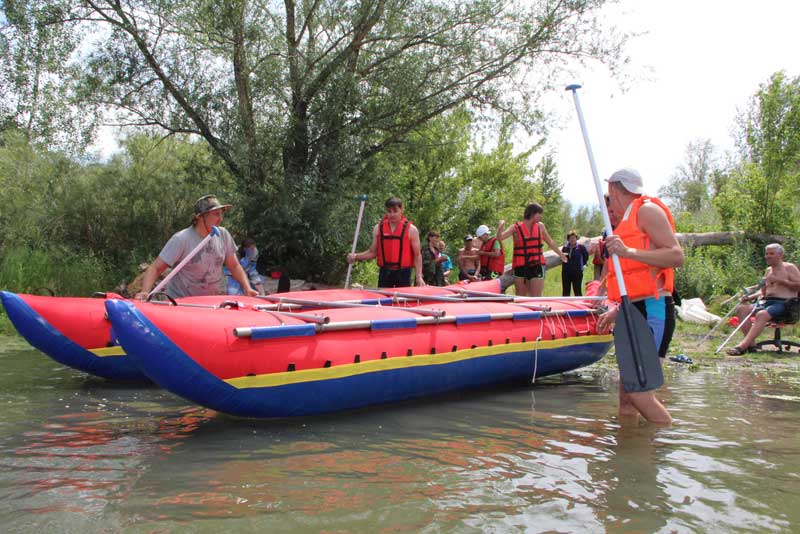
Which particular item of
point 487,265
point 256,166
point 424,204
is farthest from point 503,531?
point 424,204

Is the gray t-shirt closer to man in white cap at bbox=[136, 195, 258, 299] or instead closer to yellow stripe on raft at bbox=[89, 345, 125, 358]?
man in white cap at bbox=[136, 195, 258, 299]

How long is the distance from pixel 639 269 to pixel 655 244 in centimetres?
21

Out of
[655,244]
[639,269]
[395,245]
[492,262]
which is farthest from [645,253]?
[492,262]

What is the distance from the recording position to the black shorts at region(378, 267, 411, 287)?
8.27 meters

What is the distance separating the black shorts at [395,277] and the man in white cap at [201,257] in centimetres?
223

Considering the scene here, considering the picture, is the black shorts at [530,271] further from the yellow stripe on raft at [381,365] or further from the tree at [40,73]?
the tree at [40,73]

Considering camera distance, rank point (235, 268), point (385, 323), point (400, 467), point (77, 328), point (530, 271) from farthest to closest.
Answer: point (530, 271) < point (235, 268) < point (77, 328) < point (385, 323) < point (400, 467)

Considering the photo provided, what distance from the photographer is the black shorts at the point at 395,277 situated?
27.1 feet

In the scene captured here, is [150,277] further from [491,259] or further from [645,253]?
[491,259]

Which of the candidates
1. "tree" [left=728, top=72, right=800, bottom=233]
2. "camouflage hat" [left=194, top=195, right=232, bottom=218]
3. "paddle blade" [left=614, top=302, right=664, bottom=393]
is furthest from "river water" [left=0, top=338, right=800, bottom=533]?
"tree" [left=728, top=72, right=800, bottom=233]

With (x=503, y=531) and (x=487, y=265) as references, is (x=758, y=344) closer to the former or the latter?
(x=487, y=265)

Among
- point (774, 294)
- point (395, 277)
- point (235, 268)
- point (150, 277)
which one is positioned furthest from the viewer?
point (774, 294)

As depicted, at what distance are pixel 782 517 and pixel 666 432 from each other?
4.96 feet

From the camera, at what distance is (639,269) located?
4.27 meters
